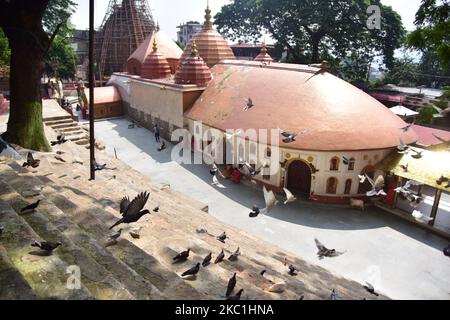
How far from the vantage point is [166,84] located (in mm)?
25438

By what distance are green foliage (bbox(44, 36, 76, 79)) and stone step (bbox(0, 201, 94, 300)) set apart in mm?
36253

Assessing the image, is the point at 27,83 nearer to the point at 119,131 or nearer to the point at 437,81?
the point at 119,131

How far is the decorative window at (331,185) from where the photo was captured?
634 inches

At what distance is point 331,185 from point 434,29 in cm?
861

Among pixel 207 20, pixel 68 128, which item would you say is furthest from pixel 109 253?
pixel 207 20

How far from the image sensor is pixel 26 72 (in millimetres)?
11250

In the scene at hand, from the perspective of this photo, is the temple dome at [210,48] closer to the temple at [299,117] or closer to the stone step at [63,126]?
the temple at [299,117]

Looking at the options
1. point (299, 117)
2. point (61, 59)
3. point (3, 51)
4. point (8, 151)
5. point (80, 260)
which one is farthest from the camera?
point (61, 59)

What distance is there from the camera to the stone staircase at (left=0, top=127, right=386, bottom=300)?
4230 millimetres

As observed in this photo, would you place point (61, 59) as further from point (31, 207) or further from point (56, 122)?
point (31, 207)

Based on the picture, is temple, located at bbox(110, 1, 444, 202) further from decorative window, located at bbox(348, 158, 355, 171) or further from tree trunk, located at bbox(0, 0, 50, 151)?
tree trunk, located at bbox(0, 0, 50, 151)

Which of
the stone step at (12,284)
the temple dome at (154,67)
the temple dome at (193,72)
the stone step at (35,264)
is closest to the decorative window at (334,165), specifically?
the temple dome at (193,72)

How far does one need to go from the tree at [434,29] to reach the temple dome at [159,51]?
1117 inches
